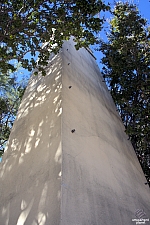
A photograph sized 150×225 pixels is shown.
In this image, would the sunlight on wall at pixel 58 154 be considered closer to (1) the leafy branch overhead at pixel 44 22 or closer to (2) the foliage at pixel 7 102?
(1) the leafy branch overhead at pixel 44 22

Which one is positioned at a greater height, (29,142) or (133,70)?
(133,70)

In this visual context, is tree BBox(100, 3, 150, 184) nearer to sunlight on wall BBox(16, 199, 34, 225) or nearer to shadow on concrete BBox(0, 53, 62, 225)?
shadow on concrete BBox(0, 53, 62, 225)

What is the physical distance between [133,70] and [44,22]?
364 centimetres

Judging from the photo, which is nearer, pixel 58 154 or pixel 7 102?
pixel 58 154

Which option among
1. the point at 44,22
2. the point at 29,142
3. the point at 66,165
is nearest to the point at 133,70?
the point at 44,22

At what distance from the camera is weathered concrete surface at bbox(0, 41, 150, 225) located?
2777mm

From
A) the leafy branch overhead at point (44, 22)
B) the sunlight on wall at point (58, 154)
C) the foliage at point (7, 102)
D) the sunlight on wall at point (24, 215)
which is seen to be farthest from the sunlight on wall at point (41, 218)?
the foliage at point (7, 102)

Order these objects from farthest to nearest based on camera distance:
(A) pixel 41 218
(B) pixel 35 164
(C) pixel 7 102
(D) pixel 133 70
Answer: (C) pixel 7 102
(D) pixel 133 70
(B) pixel 35 164
(A) pixel 41 218

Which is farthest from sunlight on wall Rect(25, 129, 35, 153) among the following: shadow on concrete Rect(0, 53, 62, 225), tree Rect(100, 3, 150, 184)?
tree Rect(100, 3, 150, 184)

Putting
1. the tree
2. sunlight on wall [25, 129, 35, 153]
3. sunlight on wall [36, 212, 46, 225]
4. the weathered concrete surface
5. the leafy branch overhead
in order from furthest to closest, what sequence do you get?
the tree < the leafy branch overhead < sunlight on wall [25, 129, 35, 153] < the weathered concrete surface < sunlight on wall [36, 212, 46, 225]

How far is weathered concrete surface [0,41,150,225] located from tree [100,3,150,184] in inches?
55.0

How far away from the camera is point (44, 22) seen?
5258mm

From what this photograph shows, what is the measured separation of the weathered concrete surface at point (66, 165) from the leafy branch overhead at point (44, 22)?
31.3 inches

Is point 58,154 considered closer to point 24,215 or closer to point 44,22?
point 24,215
